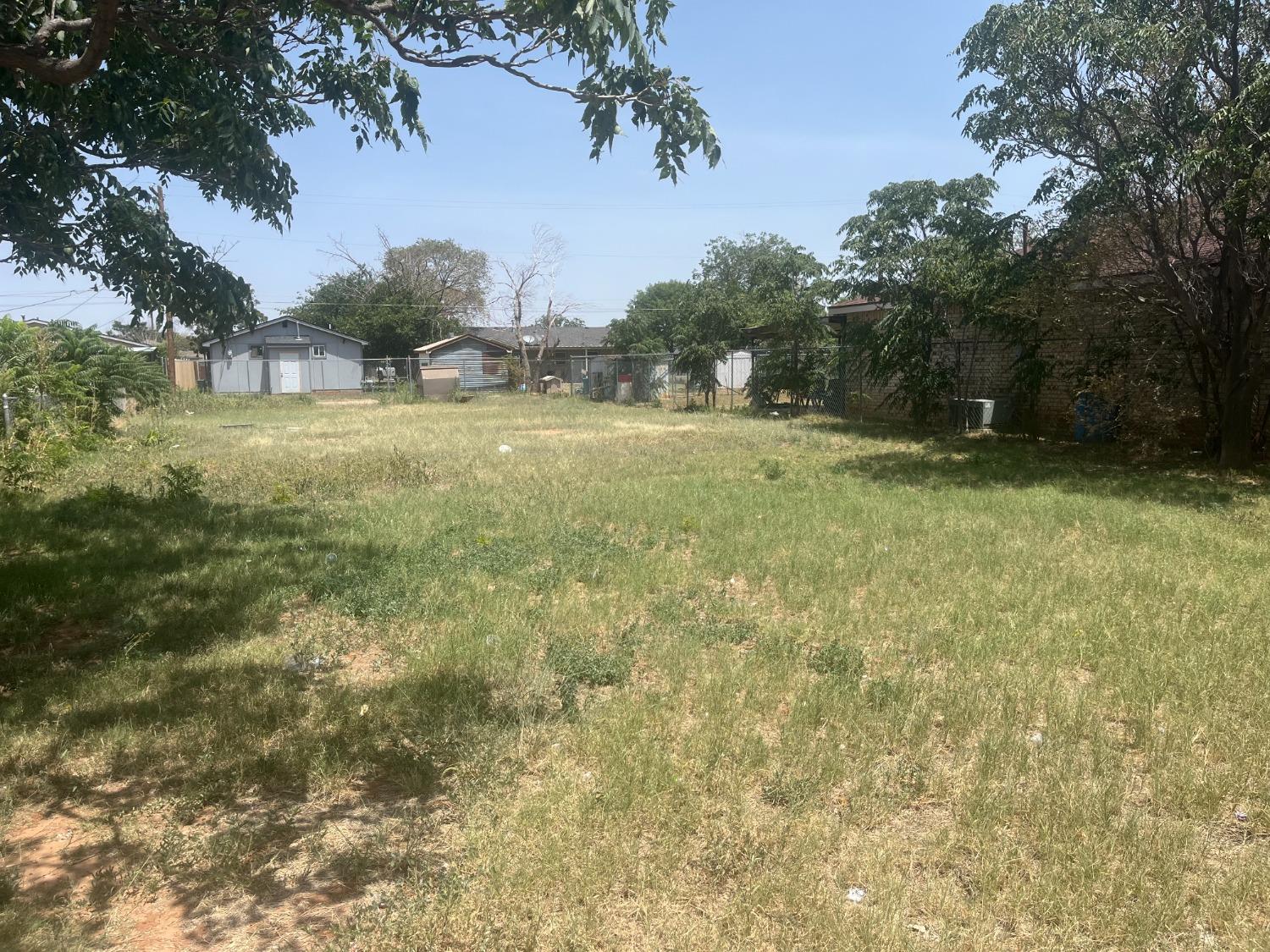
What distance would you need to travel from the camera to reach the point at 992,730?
3.92 metres

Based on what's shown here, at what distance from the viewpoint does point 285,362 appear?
130ft

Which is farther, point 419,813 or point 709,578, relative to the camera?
point 709,578

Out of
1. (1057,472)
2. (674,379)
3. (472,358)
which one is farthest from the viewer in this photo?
(472,358)

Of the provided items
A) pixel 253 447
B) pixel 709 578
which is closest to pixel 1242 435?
pixel 709 578

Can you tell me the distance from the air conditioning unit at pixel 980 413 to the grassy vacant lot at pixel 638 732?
9557mm

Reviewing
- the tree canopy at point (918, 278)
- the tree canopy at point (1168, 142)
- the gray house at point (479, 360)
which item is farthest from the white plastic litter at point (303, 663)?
the gray house at point (479, 360)

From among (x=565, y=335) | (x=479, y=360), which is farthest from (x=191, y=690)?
(x=565, y=335)

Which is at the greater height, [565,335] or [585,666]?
[565,335]

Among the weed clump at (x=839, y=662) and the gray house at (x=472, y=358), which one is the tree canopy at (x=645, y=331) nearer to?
the gray house at (x=472, y=358)

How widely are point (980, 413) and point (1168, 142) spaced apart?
769cm

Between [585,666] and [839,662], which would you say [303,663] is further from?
[839,662]

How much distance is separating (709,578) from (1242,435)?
32.2ft

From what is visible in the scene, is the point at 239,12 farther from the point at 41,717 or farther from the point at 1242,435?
the point at 1242,435

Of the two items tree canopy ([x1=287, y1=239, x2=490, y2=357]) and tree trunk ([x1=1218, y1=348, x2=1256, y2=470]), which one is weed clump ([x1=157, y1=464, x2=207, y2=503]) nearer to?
tree trunk ([x1=1218, y1=348, x2=1256, y2=470])
